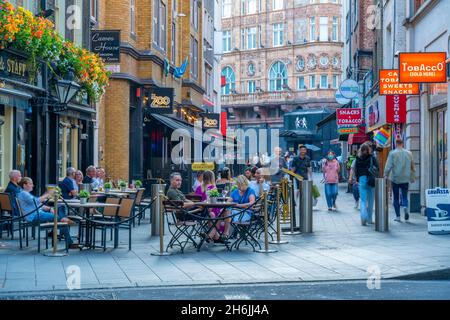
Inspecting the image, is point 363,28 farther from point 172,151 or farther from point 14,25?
point 14,25

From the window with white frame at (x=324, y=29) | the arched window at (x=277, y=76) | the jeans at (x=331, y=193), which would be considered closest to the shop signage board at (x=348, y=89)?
the jeans at (x=331, y=193)

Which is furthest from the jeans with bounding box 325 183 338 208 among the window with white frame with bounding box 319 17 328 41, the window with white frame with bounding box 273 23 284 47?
the window with white frame with bounding box 273 23 284 47

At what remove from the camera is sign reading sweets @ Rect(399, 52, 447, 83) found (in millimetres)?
18500

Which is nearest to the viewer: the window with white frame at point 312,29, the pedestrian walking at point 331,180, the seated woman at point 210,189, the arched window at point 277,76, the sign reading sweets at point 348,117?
the seated woman at point 210,189

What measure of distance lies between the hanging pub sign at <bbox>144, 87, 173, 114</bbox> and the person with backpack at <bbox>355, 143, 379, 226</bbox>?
41.6 feet

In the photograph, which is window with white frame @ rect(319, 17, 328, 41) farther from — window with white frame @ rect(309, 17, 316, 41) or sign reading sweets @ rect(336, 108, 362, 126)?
sign reading sweets @ rect(336, 108, 362, 126)

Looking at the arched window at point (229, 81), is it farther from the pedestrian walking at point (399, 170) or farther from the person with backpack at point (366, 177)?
the person with backpack at point (366, 177)

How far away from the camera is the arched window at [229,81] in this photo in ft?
279

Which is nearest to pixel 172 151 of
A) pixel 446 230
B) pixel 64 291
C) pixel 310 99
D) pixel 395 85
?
pixel 395 85

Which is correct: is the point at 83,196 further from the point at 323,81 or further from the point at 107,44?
the point at 323,81

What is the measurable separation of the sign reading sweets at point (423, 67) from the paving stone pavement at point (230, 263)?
4.10m

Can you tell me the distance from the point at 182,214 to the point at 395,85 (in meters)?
9.89

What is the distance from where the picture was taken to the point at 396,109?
81.4 feet
